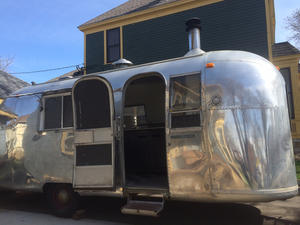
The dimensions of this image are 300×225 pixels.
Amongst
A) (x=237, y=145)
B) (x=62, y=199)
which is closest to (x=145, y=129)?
(x=62, y=199)

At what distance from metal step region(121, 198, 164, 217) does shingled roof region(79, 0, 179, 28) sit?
32.9 feet

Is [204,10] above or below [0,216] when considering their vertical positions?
above

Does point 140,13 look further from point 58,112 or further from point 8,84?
point 58,112

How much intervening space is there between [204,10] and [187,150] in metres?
9.02

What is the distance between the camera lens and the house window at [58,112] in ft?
17.8

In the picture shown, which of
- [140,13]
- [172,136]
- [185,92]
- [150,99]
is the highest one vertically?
[140,13]

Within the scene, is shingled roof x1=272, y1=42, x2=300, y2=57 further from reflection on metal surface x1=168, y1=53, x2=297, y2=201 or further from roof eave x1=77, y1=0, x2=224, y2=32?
reflection on metal surface x1=168, y1=53, x2=297, y2=201

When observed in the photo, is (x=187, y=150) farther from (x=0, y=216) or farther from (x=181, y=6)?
(x=181, y=6)

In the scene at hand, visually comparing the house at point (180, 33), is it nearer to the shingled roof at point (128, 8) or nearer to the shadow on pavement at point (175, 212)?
the shingled roof at point (128, 8)

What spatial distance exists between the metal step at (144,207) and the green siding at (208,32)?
8.16 metres

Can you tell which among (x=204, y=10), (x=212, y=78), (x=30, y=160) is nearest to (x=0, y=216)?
(x=30, y=160)

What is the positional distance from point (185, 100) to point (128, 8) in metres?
Answer: 10.9

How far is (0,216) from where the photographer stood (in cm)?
562

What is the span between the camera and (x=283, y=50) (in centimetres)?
1041
